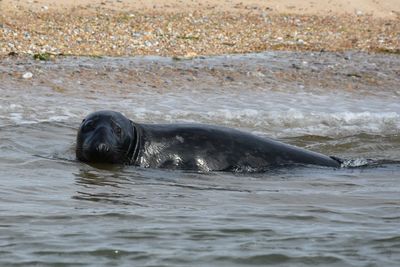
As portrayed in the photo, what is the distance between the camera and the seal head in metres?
6.81

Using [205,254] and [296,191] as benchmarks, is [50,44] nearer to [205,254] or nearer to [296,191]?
[296,191]

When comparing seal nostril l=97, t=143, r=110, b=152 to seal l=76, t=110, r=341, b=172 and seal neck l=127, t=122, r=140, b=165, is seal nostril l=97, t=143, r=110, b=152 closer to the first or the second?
seal l=76, t=110, r=341, b=172

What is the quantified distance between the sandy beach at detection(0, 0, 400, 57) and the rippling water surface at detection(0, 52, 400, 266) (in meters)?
2.18

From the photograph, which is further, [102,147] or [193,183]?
[102,147]

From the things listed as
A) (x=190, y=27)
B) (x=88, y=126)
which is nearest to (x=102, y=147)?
(x=88, y=126)

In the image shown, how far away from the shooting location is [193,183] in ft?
20.9

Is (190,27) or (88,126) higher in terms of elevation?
(190,27)

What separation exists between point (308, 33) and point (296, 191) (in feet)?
42.7

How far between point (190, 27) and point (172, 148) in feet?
36.6

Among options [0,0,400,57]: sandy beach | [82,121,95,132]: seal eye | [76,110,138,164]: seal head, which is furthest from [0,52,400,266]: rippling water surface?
[0,0,400,57]: sandy beach

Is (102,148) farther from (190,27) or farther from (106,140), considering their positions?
(190,27)

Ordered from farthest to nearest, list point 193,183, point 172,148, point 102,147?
point 172,148, point 102,147, point 193,183

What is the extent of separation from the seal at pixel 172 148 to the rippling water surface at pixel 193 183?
147 millimetres

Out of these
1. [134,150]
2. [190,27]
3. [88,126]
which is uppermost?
[190,27]
